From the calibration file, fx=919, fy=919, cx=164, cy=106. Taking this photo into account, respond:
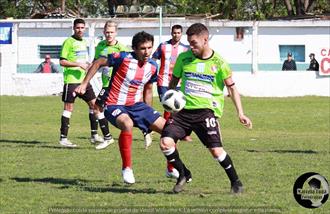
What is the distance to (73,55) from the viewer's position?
1570cm

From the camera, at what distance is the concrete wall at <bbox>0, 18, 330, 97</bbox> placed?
37.1 m

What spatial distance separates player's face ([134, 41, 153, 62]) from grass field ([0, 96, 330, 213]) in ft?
4.87

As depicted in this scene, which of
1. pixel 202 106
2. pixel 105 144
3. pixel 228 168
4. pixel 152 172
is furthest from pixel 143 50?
pixel 105 144

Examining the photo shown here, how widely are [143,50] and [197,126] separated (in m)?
1.28

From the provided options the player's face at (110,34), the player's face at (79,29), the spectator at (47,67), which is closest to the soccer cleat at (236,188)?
the player's face at (110,34)

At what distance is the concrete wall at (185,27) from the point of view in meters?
37.1

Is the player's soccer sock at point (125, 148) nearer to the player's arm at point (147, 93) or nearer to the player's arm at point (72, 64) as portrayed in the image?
the player's arm at point (147, 93)

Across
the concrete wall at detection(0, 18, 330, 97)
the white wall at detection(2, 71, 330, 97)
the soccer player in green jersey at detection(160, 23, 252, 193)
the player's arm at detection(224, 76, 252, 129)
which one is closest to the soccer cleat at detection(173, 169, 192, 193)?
the soccer player in green jersey at detection(160, 23, 252, 193)

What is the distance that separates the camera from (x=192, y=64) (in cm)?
1003

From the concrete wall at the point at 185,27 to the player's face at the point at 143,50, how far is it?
84.1ft

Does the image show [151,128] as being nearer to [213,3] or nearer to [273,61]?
[273,61]

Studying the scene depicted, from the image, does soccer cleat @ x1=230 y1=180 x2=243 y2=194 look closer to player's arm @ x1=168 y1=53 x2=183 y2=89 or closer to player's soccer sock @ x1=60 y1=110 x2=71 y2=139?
player's arm @ x1=168 y1=53 x2=183 y2=89

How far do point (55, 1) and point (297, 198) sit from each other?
48430mm

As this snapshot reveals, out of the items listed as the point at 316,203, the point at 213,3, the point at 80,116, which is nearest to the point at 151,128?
the point at 316,203
